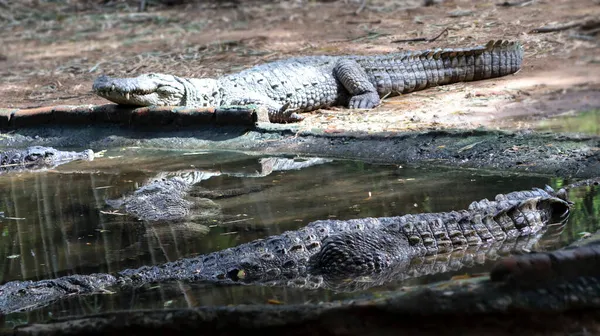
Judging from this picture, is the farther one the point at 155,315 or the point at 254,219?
the point at 254,219

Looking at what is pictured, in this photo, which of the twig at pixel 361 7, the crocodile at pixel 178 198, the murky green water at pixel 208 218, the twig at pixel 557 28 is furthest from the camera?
the twig at pixel 361 7

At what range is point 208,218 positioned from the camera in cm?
475

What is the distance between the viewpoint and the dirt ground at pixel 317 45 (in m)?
7.93

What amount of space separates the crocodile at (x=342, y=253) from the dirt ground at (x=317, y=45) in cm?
295

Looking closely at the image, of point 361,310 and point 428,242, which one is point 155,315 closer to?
point 361,310

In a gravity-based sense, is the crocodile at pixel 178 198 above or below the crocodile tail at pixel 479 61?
below

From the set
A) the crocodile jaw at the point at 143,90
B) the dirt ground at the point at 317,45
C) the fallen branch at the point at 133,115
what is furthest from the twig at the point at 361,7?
the fallen branch at the point at 133,115

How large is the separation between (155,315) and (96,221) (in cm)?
228

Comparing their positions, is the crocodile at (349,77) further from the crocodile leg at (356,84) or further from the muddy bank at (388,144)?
the muddy bank at (388,144)

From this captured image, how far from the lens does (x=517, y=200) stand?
4.06m

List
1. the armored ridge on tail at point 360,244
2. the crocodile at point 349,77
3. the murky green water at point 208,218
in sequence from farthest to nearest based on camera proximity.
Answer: the crocodile at point 349,77 → the armored ridge on tail at point 360,244 → the murky green water at point 208,218

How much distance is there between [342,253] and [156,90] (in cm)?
494

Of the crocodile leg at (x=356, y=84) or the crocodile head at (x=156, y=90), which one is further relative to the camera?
the crocodile leg at (x=356, y=84)

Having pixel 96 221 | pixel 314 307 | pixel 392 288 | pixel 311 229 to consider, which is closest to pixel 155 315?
pixel 314 307
